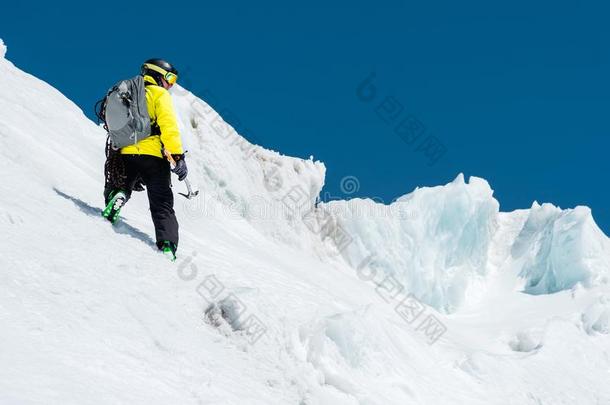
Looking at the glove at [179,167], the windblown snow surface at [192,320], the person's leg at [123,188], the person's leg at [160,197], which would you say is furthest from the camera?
the person's leg at [123,188]

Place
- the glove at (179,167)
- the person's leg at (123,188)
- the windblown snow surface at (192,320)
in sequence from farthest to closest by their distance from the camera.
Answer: the person's leg at (123,188)
the glove at (179,167)
the windblown snow surface at (192,320)

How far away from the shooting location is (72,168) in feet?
32.1

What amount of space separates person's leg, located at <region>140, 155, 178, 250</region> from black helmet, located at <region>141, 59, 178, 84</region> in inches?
33.9

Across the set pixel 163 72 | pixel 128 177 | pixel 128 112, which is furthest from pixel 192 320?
pixel 163 72

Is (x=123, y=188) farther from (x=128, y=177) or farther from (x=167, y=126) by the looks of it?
(x=167, y=126)

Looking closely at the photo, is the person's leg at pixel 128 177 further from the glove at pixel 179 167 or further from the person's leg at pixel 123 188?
the glove at pixel 179 167

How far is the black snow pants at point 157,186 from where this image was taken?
660cm

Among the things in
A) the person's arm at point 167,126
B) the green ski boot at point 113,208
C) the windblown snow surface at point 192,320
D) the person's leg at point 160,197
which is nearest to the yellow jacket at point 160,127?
the person's arm at point 167,126

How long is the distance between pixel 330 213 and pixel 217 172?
9562 mm

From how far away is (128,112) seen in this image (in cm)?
655

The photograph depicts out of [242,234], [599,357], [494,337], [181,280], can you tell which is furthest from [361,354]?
[494,337]

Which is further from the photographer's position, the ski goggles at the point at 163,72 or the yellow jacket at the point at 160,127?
the ski goggles at the point at 163,72

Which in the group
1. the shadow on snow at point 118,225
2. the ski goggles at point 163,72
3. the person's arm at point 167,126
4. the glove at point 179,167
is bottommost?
the shadow on snow at point 118,225

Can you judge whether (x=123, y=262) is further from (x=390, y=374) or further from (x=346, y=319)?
(x=390, y=374)
